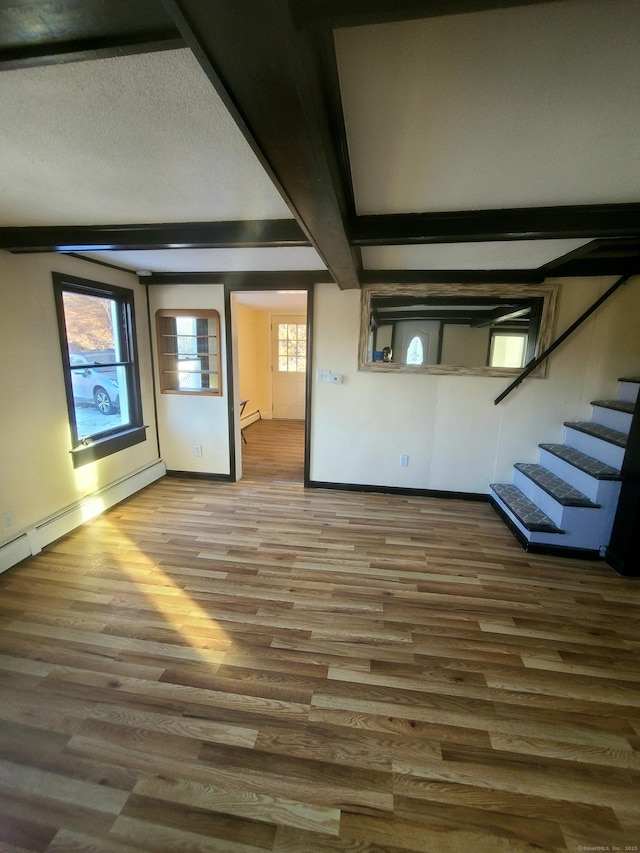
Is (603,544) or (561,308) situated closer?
(603,544)

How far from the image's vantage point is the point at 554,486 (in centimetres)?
276

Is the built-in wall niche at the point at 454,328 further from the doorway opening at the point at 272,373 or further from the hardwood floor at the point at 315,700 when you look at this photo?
the doorway opening at the point at 272,373

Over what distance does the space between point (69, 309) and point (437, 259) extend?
304 cm

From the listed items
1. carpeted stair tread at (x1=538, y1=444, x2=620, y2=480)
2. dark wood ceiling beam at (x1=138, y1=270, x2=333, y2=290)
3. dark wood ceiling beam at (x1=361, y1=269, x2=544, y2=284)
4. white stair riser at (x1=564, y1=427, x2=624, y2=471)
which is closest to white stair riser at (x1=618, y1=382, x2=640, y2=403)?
white stair riser at (x1=564, y1=427, x2=624, y2=471)

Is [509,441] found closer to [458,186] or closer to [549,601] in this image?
[549,601]

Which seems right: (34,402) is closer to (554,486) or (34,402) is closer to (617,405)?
(554,486)

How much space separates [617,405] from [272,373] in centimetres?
546

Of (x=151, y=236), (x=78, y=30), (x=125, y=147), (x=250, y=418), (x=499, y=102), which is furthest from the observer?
(x=250, y=418)

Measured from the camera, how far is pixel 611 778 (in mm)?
1222

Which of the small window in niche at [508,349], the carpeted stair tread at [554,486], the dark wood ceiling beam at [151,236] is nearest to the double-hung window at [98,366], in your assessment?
the dark wood ceiling beam at [151,236]

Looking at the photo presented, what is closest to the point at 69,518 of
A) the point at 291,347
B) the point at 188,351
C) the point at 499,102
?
the point at 188,351

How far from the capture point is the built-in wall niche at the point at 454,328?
3076 mm

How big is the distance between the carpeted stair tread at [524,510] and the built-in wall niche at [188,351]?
10.0ft

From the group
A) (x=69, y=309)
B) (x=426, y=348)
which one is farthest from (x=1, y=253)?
(x=426, y=348)
